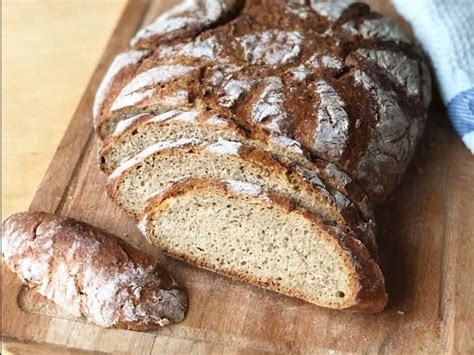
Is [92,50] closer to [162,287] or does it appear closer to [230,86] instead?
[230,86]

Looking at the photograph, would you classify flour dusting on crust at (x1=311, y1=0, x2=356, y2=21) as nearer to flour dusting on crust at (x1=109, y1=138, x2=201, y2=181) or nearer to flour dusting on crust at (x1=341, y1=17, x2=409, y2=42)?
flour dusting on crust at (x1=341, y1=17, x2=409, y2=42)

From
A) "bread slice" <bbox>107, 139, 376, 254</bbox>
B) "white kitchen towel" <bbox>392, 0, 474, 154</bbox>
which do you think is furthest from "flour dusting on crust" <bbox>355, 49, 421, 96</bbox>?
"bread slice" <bbox>107, 139, 376, 254</bbox>

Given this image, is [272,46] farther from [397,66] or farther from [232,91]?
[397,66]

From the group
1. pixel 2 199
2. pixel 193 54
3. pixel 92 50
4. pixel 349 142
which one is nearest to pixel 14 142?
pixel 2 199

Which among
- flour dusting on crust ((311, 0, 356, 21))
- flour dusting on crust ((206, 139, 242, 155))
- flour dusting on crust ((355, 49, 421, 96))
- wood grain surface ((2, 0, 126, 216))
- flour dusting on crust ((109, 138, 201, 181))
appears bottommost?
wood grain surface ((2, 0, 126, 216))

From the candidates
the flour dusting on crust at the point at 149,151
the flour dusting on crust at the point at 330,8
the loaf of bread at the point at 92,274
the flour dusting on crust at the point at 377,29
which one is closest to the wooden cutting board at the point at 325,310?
the loaf of bread at the point at 92,274
